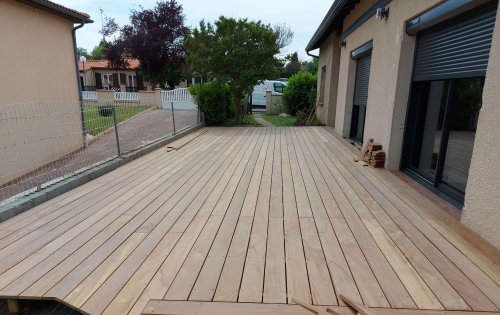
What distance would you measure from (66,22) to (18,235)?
7.31 m

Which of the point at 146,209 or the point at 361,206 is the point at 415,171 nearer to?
the point at 361,206

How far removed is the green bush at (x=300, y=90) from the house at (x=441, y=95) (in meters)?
6.43

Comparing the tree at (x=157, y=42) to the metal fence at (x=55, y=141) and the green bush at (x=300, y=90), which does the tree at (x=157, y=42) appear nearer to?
the green bush at (x=300, y=90)

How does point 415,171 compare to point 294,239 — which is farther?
point 415,171

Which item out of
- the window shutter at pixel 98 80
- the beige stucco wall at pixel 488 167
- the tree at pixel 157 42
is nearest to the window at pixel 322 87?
the beige stucco wall at pixel 488 167

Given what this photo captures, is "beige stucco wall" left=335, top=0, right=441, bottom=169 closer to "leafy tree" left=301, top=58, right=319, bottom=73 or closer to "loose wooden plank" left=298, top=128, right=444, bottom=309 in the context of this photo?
"loose wooden plank" left=298, top=128, right=444, bottom=309

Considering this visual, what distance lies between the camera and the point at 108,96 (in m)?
15.1

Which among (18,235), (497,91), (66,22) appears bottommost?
(18,235)

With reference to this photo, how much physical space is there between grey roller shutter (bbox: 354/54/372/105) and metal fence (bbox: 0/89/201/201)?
436 centimetres

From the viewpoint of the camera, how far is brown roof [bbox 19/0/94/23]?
6.49 meters

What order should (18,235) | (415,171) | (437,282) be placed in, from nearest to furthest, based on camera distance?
(437,282)
(18,235)
(415,171)

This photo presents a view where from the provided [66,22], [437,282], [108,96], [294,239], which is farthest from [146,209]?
[108,96]

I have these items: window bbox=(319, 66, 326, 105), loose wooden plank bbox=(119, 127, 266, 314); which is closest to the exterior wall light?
loose wooden plank bbox=(119, 127, 266, 314)

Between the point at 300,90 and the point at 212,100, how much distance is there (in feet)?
15.2
